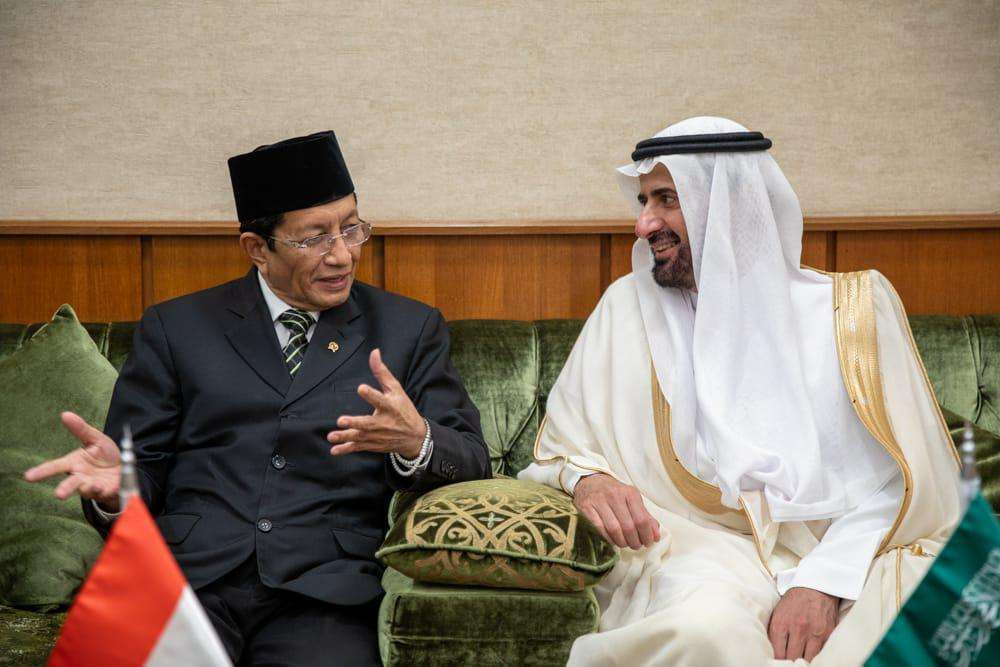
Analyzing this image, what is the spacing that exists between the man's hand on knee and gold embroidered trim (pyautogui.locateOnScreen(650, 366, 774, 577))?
0.21 m

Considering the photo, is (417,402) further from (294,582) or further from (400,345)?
(294,582)

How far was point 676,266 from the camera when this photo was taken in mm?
2576

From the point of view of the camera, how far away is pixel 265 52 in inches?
134

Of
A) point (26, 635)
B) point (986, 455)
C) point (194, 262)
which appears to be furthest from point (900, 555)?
point (194, 262)

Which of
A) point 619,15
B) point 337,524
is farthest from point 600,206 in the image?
point 337,524

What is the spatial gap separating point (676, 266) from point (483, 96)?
1229 millimetres

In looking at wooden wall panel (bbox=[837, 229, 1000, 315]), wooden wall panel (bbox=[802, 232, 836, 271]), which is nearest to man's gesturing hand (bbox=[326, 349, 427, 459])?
wooden wall panel (bbox=[802, 232, 836, 271])

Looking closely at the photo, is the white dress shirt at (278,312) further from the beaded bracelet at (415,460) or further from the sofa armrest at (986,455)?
the sofa armrest at (986,455)

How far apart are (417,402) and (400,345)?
0.16 m

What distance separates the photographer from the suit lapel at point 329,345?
2.41m

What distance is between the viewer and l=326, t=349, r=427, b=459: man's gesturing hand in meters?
2.06

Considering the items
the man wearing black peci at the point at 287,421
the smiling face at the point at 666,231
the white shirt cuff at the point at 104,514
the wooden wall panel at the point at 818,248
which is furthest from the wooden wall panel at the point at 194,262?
the wooden wall panel at the point at 818,248

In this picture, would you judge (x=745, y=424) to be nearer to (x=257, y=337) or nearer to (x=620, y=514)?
(x=620, y=514)

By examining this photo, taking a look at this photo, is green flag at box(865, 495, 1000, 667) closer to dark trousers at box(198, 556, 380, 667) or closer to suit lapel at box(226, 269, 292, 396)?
dark trousers at box(198, 556, 380, 667)
